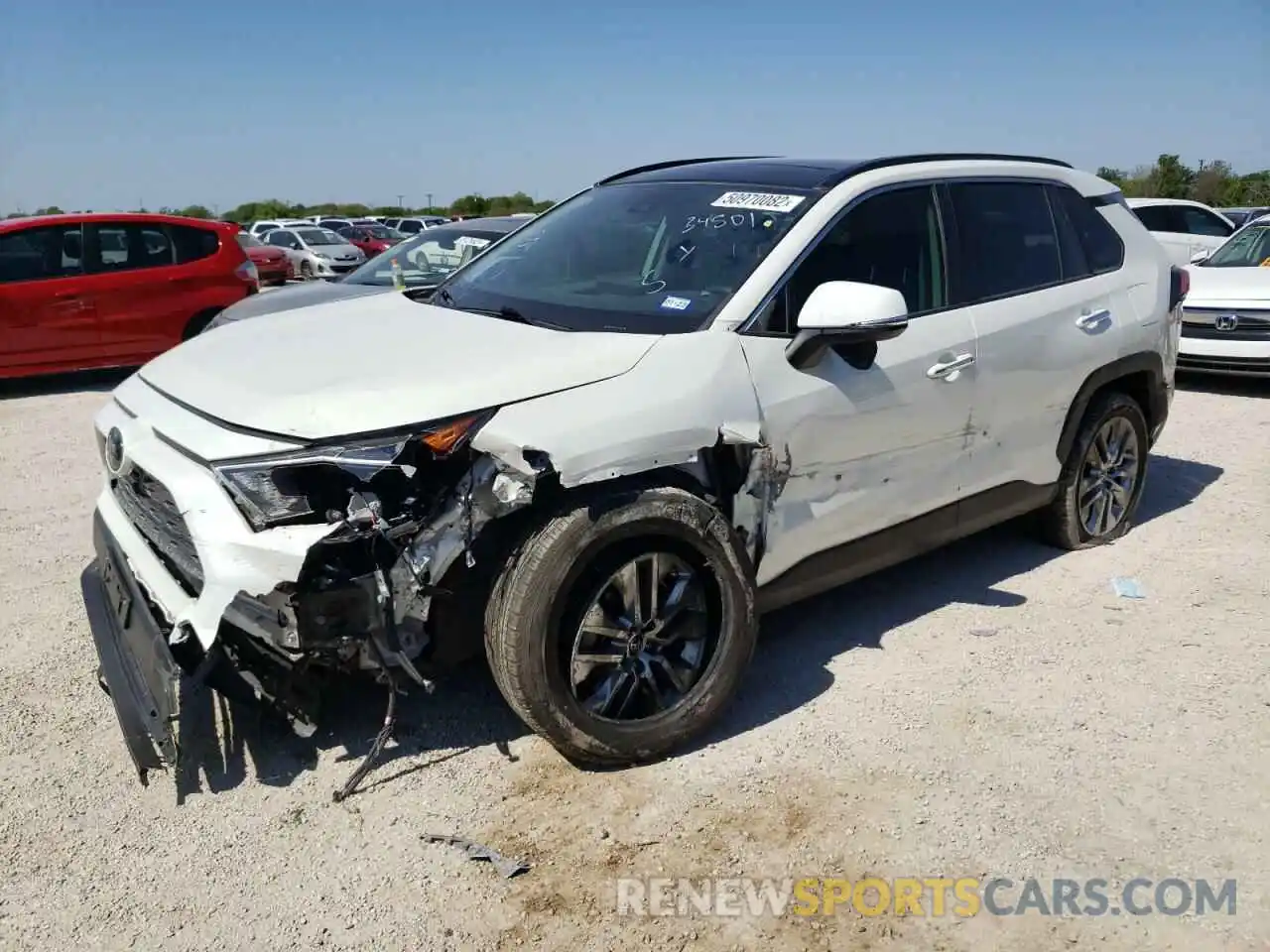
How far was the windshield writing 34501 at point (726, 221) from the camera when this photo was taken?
375 cm

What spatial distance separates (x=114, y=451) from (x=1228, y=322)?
28.9ft

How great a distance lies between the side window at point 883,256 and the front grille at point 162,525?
1913mm

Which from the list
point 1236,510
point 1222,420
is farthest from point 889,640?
point 1222,420

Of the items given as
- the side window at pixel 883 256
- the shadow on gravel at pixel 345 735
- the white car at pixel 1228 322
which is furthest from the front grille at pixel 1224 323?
the shadow on gravel at pixel 345 735

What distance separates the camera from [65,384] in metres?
10.6

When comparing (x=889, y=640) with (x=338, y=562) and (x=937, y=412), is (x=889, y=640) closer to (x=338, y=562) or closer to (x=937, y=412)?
(x=937, y=412)

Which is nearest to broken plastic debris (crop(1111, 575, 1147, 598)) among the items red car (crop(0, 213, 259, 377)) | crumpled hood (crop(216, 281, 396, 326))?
crumpled hood (crop(216, 281, 396, 326))

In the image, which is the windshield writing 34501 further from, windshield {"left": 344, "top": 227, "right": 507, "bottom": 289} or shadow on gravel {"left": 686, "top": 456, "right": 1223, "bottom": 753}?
windshield {"left": 344, "top": 227, "right": 507, "bottom": 289}

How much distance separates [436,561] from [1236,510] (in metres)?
4.92

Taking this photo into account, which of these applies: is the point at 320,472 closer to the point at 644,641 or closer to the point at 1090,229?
the point at 644,641

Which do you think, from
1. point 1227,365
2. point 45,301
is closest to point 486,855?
point 1227,365

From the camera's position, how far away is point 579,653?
3160 mm

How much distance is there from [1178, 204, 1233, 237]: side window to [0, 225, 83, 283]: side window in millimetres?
13529

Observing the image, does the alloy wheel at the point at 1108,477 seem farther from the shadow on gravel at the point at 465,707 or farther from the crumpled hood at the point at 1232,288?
the crumpled hood at the point at 1232,288
